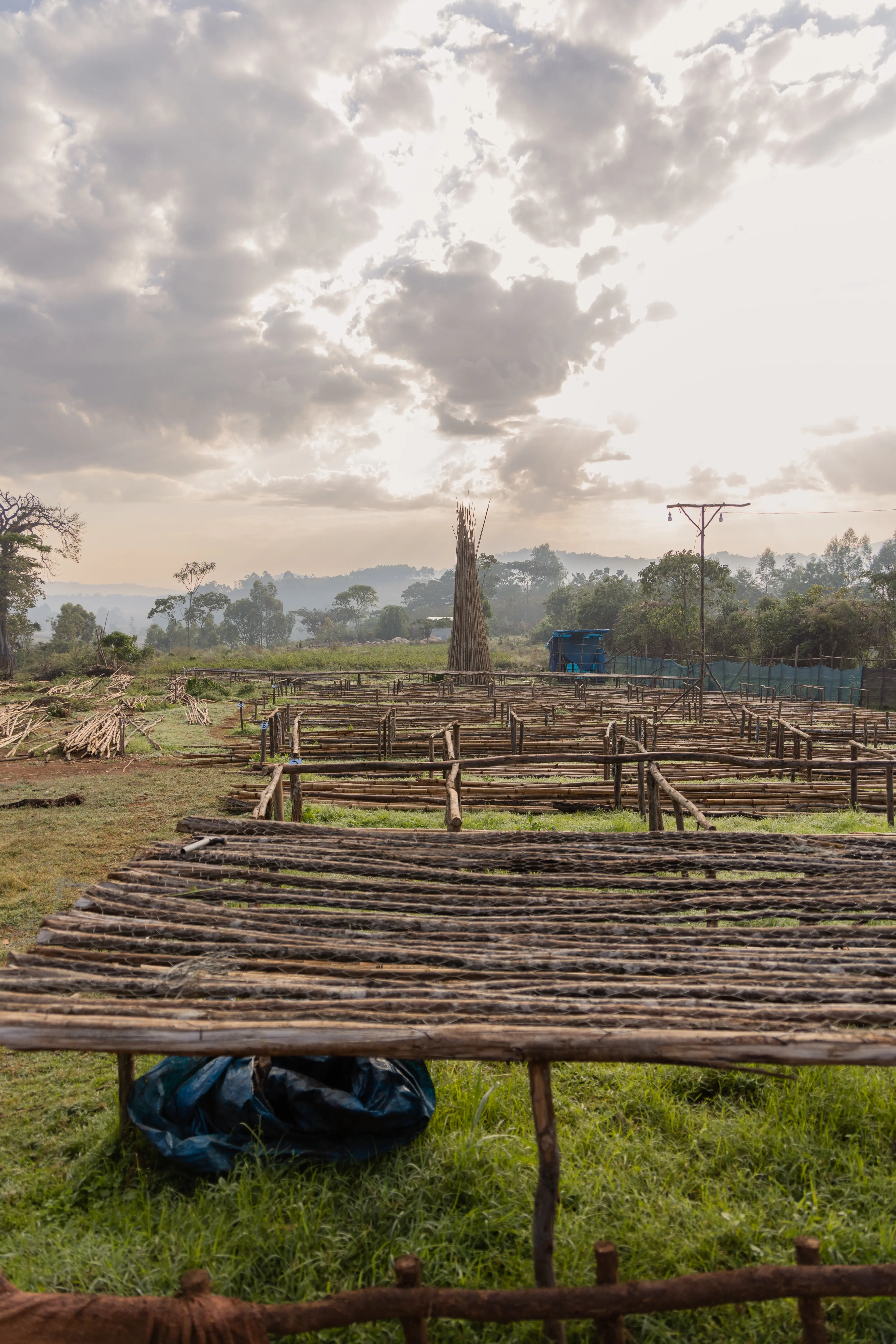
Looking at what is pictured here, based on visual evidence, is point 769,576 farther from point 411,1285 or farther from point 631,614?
point 411,1285

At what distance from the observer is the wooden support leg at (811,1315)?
2.00 metres

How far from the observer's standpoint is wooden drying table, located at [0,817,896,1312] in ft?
7.27

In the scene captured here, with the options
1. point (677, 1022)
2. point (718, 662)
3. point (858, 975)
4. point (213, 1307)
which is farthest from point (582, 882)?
point (718, 662)

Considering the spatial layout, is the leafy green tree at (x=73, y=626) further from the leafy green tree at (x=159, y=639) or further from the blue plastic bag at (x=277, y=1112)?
the blue plastic bag at (x=277, y=1112)

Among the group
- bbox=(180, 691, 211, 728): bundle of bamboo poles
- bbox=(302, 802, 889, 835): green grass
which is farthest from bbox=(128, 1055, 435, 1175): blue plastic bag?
bbox=(180, 691, 211, 728): bundle of bamboo poles

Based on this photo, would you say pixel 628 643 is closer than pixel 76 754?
No

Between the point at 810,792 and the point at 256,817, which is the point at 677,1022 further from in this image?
the point at 810,792

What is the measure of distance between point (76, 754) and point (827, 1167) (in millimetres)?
15055

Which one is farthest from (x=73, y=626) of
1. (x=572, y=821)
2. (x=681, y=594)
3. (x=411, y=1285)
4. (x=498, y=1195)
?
(x=411, y=1285)

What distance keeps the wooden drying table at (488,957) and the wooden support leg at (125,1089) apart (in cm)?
2

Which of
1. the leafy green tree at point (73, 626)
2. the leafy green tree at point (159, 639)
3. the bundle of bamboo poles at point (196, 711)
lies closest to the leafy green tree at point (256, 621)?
the leafy green tree at point (159, 639)

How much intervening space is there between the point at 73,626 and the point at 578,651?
34456mm

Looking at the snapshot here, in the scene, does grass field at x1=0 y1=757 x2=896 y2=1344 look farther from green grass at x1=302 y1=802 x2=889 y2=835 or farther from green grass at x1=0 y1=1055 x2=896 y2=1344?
green grass at x1=302 y1=802 x2=889 y2=835

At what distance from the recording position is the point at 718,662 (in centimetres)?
3031
